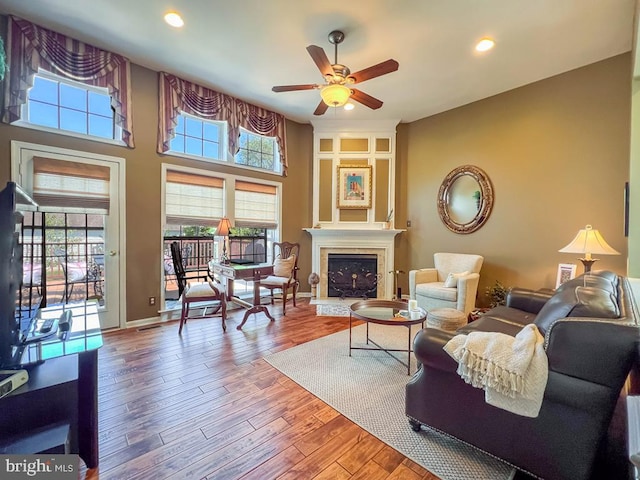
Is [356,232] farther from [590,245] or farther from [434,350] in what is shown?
[434,350]

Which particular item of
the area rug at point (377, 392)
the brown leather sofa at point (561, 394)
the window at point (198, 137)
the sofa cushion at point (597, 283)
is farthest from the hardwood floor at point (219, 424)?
the window at point (198, 137)

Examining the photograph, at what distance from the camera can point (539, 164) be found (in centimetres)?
386

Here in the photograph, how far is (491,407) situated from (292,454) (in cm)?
110

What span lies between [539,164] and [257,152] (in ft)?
13.9

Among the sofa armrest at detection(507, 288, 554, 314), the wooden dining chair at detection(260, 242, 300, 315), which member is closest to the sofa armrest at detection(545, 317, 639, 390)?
the sofa armrest at detection(507, 288, 554, 314)

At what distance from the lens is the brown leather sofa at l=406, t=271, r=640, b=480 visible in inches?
46.8

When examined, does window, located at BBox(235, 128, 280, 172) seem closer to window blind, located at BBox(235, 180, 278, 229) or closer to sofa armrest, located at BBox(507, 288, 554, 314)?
window blind, located at BBox(235, 180, 278, 229)

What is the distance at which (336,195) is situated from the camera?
5.28 meters

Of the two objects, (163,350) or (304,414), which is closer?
(304,414)

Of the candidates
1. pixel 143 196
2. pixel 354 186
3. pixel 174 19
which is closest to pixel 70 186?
pixel 143 196

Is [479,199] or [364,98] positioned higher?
[364,98]

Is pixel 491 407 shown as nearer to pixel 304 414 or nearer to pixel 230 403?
pixel 304 414

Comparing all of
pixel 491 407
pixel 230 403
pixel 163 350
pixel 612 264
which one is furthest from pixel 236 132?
pixel 612 264

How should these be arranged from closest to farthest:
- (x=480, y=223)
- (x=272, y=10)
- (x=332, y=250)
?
(x=272, y=10), (x=480, y=223), (x=332, y=250)
